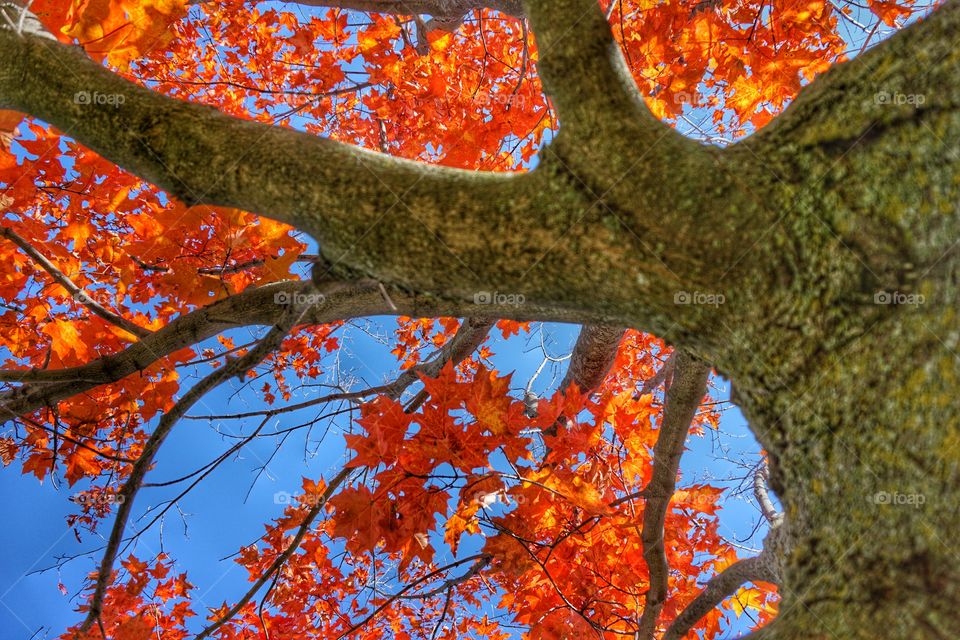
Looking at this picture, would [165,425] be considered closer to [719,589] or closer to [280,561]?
[280,561]

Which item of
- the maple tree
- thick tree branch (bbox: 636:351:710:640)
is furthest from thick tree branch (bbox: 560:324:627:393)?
thick tree branch (bbox: 636:351:710:640)

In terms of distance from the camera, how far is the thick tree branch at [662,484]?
2.47 metres

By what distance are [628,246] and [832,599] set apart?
73 centimetres

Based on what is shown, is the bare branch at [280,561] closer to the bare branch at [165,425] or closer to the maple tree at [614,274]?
the maple tree at [614,274]

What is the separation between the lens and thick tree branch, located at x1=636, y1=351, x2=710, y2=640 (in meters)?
2.47

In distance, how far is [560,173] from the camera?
124 centimetres

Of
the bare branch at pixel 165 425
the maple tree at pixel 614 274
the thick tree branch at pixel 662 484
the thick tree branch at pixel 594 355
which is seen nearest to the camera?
the maple tree at pixel 614 274

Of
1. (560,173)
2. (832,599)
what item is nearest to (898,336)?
(832,599)

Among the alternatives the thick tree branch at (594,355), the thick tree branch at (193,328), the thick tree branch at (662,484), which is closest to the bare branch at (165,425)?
the thick tree branch at (193,328)

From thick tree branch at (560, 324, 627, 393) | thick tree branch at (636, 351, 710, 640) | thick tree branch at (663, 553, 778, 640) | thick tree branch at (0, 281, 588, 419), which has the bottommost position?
thick tree branch at (663, 553, 778, 640)

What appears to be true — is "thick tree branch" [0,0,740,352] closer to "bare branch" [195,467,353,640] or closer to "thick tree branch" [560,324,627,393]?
"bare branch" [195,467,353,640]

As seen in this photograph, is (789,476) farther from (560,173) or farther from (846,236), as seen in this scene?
(560,173)

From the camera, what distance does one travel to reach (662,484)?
2.57 m

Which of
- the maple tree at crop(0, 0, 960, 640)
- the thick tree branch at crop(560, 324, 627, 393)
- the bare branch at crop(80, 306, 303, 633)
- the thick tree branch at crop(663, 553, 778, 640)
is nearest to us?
the maple tree at crop(0, 0, 960, 640)
